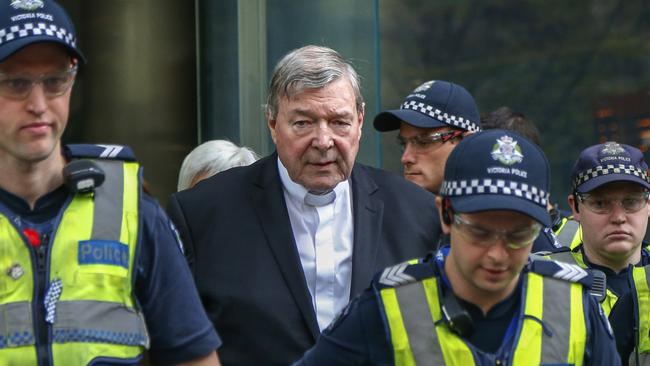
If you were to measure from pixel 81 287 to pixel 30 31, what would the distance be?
730mm

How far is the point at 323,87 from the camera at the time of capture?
5.08 meters

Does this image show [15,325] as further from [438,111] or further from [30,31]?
[438,111]

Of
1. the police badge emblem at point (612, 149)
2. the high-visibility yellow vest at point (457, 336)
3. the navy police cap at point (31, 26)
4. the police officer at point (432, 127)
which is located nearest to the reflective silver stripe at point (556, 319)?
the high-visibility yellow vest at point (457, 336)

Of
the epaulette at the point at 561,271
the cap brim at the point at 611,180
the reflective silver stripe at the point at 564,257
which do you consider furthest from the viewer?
the cap brim at the point at 611,180

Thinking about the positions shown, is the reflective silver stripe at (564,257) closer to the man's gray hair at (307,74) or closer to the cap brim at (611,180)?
the cap brim at (611,180)

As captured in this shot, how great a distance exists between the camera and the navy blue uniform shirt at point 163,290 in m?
3.92

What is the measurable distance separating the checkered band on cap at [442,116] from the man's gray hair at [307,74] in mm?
928

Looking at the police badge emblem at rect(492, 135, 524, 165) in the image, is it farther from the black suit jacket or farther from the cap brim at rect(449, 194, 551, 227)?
the black suit jacket

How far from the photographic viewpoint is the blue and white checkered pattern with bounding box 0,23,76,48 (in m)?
3.80

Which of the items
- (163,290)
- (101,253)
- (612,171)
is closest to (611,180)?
(612,171)

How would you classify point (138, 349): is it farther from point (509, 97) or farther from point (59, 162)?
point (509, 97)

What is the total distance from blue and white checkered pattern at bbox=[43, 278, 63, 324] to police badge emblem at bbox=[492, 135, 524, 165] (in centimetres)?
133

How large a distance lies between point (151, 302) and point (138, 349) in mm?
147

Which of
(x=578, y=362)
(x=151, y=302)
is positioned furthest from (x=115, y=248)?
(x=578, y=362)
